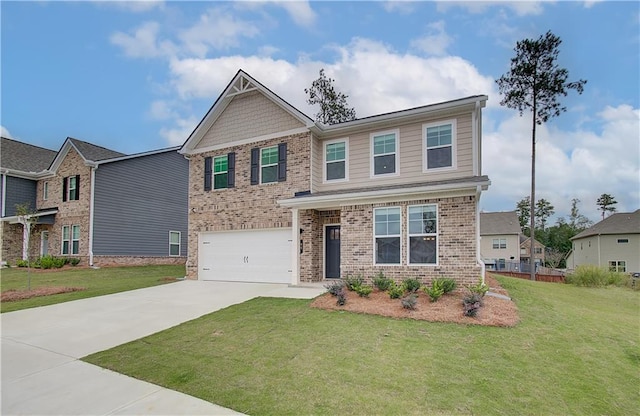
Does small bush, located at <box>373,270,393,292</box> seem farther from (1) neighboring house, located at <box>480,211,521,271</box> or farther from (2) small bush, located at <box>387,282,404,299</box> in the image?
(1) neighboring house, located at <box>480,211,521,271</box>

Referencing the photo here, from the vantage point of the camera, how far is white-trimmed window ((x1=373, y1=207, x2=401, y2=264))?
11.0m

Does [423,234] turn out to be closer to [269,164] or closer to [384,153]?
[384,153]

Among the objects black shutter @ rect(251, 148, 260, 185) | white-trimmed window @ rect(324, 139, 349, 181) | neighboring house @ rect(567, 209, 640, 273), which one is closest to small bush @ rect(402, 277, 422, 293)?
white-trimmed window @ rect(324, 139, 349, 181)

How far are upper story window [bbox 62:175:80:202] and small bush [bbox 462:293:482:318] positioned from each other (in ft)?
72.4

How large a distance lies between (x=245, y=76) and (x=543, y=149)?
23067 mm

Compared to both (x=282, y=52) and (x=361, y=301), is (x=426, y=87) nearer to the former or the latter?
(x=282, y=52)

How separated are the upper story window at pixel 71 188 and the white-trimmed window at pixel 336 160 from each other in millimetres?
16263

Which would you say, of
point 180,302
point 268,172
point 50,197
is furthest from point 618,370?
point 50,197

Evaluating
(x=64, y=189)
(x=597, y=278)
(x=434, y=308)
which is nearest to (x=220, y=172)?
(x=434, y=308)

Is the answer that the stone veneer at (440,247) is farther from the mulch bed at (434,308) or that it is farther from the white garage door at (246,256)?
the white garage door at (246,256)

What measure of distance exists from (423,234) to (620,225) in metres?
35.9

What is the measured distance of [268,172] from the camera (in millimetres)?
14328

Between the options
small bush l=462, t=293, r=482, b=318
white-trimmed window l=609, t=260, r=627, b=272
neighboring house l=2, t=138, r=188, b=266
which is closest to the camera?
small bush l=462, t=293, r=482, b=318

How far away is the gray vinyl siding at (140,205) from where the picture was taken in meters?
20.9
